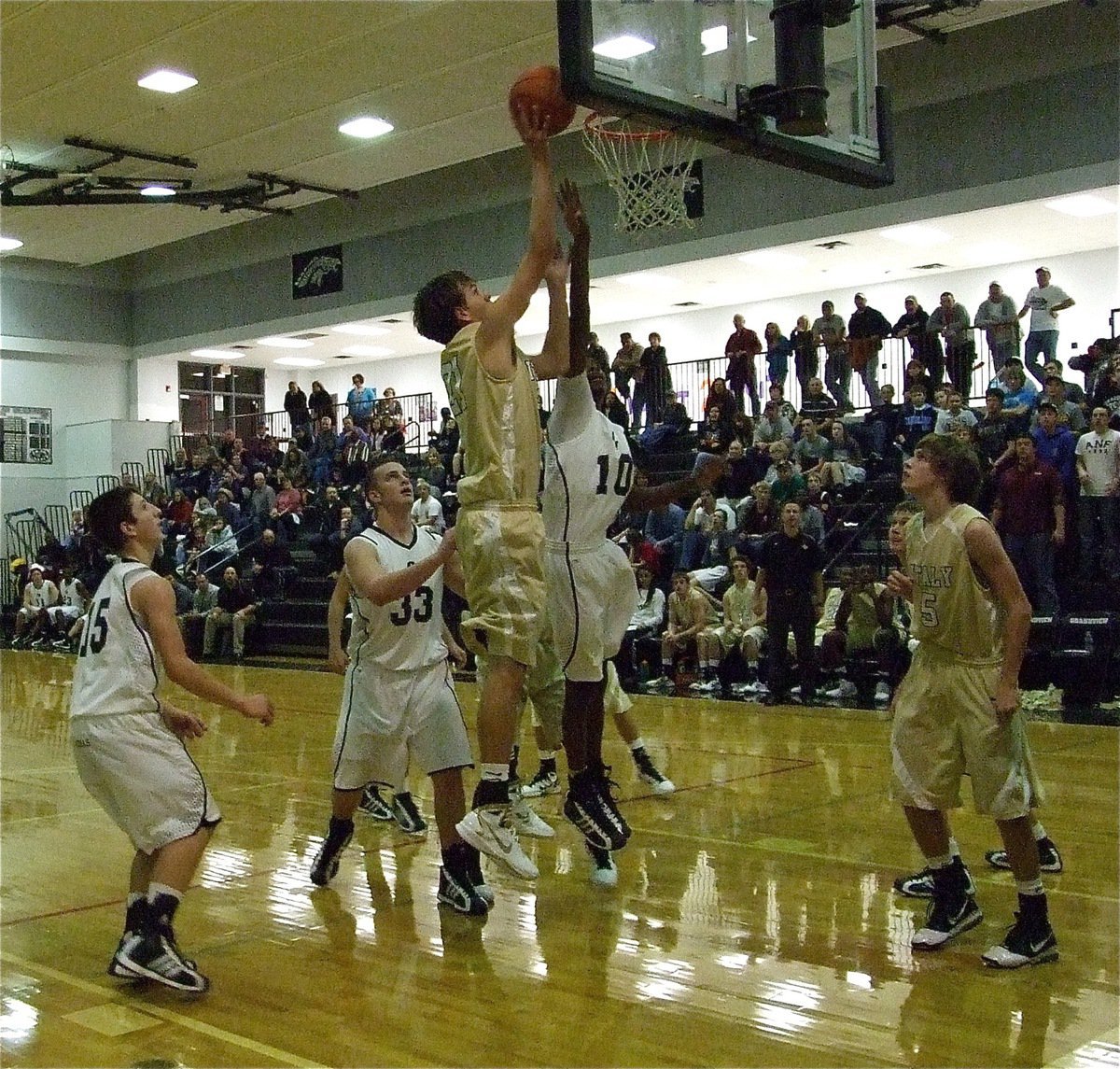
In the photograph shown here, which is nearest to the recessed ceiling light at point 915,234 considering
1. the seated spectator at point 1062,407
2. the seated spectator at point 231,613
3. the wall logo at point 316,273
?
the seated spectator at point 1062,407

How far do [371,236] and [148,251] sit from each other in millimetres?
6635

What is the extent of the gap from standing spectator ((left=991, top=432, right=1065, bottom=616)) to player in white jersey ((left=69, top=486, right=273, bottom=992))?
8494 mm

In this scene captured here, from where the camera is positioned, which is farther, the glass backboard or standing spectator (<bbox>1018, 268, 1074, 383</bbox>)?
standing spectator (<bbox>1018, 268, 1074, 383</bbox>)

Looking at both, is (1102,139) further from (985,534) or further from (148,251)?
(148,251)

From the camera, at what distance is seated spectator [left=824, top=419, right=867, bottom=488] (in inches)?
549

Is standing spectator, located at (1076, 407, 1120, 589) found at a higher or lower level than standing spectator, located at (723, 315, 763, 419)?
lower

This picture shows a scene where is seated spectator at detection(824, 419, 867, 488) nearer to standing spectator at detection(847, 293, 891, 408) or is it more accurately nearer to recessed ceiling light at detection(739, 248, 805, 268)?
standing spectator at detection(847, 293, 891, 408)

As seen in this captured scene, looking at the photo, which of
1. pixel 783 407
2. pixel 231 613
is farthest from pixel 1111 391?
pixel 231 613

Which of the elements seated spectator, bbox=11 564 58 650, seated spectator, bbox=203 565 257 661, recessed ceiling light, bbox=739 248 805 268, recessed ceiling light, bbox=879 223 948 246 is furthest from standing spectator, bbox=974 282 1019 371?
seated spectator, bbox=11 564 58 650

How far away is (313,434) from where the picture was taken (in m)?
23.3

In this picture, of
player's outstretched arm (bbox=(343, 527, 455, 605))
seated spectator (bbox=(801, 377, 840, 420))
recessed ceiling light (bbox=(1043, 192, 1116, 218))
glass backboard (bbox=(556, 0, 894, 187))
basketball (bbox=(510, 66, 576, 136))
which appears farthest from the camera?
recessed ceiling light (bbox=(1043, 192, 1116, 218))

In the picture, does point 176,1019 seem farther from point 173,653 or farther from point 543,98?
point 543,98

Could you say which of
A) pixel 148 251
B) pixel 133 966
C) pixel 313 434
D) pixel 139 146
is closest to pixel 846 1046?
pixel 133 966

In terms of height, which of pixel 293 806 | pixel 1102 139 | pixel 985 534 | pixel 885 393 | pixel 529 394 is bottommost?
pixel 293 806
